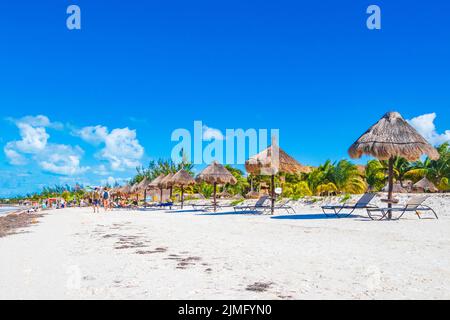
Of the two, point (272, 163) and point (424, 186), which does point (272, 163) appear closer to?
point (272, 163)

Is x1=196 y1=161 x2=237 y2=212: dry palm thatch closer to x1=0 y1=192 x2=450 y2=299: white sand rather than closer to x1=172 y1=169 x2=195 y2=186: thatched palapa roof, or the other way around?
x1=172 y1=169 x2=195 y2=186: thatched palapa roof

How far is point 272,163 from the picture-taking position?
1499cm

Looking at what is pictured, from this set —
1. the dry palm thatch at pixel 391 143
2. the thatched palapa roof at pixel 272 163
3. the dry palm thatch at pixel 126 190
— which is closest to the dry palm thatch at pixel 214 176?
the thatched palapa roof at pixel 272 163

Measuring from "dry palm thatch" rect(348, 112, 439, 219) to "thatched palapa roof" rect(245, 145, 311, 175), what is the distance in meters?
3.48

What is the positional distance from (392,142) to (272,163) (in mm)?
4678

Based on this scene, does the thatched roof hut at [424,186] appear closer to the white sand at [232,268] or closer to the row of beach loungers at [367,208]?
the row of beach loungers at [367,208]

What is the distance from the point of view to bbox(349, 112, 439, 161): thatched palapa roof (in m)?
11.4

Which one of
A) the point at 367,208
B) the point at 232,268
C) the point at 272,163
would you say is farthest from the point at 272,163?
the point at 232,268

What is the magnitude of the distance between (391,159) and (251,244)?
23.0 ft

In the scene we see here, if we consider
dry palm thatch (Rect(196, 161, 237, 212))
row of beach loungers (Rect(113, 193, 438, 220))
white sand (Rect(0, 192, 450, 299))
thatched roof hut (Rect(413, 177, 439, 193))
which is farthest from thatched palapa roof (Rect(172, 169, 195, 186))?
thatched roof hut (Rect(413, 177, 439, 193))
